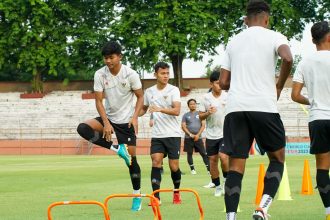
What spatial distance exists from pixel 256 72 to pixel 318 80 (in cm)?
144

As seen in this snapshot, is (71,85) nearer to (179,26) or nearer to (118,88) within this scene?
(179,26)

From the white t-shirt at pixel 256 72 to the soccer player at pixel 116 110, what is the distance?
4301 millimetres

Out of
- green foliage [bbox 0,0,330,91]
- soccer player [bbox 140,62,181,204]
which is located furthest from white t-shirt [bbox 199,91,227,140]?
green foliage [bbox 0,0,330,91]

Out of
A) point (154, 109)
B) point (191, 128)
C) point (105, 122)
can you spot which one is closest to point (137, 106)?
point (154, 109)

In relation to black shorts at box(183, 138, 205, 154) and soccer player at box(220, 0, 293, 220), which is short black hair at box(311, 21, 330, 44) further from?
black shorts at box(183, 138, 205, 154)

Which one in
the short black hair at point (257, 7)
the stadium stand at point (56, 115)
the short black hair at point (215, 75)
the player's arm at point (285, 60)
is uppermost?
the short black hair at point (257, 7)

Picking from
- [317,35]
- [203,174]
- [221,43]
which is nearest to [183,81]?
[221,43]

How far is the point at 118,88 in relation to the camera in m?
13.7

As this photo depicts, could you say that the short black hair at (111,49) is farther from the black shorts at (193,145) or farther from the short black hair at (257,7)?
the black shorts at (193,145)

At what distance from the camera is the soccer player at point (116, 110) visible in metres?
13.5

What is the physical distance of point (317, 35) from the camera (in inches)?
421

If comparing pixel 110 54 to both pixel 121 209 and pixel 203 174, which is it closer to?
pixel 121 209

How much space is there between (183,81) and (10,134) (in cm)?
1366

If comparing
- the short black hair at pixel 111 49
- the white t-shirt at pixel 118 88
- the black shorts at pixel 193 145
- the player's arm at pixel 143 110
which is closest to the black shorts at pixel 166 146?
the player's arm at pixel 143 110
